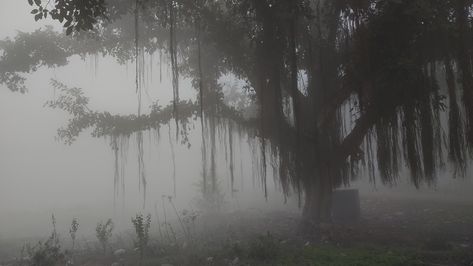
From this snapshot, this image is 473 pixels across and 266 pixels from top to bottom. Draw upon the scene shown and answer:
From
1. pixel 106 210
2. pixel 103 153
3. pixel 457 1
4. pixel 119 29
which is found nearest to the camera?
pixel 457 1

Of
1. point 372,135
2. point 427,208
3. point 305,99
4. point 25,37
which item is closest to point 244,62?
point 305,99

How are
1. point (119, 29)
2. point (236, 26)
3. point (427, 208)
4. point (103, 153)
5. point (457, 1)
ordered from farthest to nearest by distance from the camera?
1. point (103, 153)
2. point (427, 208)
3. point (119, 29)
4. point (236, 26)
5. point (457, 1)

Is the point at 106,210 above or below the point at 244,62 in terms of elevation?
below

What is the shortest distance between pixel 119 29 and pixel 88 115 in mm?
2431

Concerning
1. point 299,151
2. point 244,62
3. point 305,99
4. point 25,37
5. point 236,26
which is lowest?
point 299,151

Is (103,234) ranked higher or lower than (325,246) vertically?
higher

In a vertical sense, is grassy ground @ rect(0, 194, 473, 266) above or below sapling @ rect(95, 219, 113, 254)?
below

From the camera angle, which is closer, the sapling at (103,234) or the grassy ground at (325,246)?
the grassy ground at (325,246)

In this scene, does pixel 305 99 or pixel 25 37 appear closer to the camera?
pixel 305 99

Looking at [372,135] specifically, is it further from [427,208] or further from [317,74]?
[427,208]

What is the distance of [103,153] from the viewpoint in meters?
50.5

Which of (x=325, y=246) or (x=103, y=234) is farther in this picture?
(x=103, y=234)

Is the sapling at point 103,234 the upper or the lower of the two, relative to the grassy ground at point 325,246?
upper

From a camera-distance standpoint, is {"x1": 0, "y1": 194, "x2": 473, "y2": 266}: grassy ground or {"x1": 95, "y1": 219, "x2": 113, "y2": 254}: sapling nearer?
{"x1": 0, "y1": 194, "x2": 473, "y2": 266}: grassy ground
